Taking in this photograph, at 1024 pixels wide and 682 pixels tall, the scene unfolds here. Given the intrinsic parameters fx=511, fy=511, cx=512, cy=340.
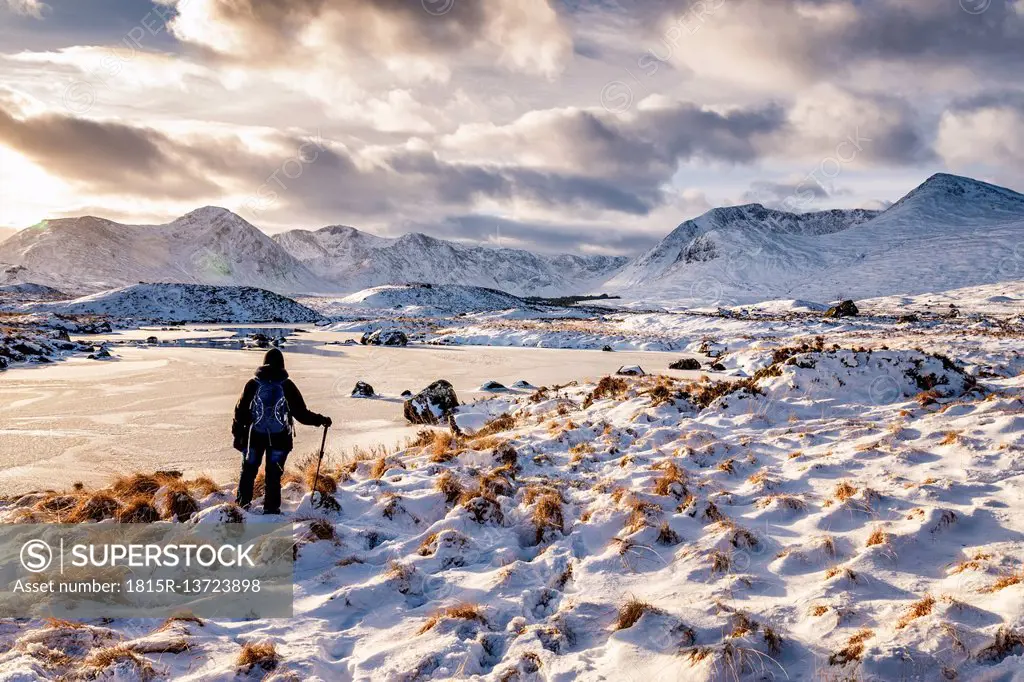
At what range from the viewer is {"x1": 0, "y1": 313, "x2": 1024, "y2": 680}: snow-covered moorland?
4.03m

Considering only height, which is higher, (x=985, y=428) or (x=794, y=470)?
(x=985, y=428)

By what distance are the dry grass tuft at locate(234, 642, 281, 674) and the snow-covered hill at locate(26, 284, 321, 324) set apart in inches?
3653

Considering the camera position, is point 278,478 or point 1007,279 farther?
point 1007,279

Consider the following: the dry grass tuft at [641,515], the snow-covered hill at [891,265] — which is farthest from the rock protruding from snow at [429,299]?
the dry grass tuft at [641,515]

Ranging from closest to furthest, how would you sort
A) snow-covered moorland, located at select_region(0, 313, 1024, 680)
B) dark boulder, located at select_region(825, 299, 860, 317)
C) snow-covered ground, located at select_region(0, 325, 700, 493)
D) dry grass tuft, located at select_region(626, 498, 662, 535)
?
1. snow-covered moorland, located at select_region(0, 313, 1024, 680)
2. dry grass tuft, located at select_region(626, 498, 662, 535)
3. snow-covered ground, located at select_region(0, 325, 700, 493)
4. dark boulder, located at select_region(825, 299, 860, 317)

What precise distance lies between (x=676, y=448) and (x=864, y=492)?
11.0 ft

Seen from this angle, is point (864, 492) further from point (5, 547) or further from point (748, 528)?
point (5, 547)

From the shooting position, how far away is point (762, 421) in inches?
425

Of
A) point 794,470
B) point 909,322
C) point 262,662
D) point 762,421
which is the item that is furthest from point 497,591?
point 909,322

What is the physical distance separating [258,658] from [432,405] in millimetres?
10703

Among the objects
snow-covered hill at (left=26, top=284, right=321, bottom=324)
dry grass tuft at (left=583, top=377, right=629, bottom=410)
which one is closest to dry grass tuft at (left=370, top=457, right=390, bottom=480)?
dry grass tuft at (left=583, top=377, right=629, bottom=410)

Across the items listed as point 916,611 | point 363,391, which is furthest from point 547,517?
point 363,391

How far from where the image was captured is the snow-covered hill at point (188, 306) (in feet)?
291

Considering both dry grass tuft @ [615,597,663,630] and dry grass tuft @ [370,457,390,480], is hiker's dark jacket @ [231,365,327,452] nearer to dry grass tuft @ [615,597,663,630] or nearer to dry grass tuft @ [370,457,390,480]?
dry grass tuft @ [370,457,390,480]
